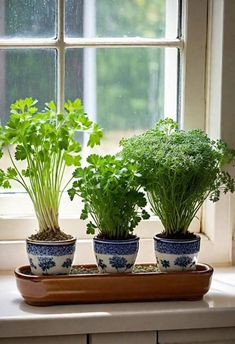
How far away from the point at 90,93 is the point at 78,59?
0.09 meters

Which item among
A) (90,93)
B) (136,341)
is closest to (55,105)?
(90,93)

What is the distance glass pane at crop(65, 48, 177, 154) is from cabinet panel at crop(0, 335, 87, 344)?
0.56 m

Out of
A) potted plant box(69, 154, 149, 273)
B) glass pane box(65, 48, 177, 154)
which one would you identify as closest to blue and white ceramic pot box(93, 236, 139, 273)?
potted plant box(69, 154, 149, 273)

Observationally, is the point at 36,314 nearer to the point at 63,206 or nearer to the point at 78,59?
the point at 63,206

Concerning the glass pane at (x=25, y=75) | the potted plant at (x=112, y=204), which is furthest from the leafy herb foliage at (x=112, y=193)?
the glass pane at (x=25, y=75)

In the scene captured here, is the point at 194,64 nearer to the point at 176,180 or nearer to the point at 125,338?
the point at 176,180

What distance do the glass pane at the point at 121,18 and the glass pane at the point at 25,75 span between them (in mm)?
95

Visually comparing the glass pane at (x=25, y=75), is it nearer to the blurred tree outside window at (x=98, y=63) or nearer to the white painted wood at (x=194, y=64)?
the blurred tree outside window at (x=98, y=63)

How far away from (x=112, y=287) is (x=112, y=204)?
0.59 ft

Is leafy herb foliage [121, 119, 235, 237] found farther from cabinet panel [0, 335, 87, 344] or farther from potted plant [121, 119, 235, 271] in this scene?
cabinet panel [0, 335, 87, 344]

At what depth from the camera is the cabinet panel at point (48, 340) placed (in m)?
1.63

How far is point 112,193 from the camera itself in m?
1.72

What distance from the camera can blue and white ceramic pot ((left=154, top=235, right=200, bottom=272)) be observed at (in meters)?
1.77

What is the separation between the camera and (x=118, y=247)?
1746 mm
